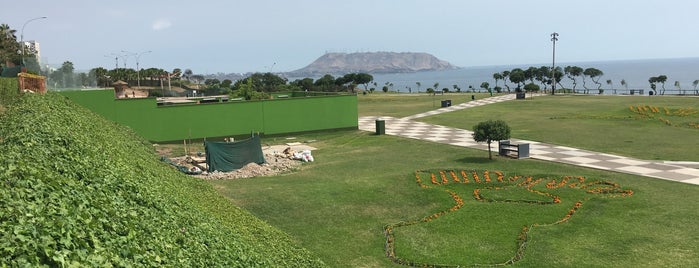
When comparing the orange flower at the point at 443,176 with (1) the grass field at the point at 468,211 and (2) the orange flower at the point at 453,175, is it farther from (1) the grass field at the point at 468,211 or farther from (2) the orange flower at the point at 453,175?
(1) the grass field at the point at 468,211

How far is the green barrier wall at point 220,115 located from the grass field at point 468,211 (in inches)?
396

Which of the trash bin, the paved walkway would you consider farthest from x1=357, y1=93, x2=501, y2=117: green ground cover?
the trash bin

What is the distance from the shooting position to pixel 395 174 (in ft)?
83.1

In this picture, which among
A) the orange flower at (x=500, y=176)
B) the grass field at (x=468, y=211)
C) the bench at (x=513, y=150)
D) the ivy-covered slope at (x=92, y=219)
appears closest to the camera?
the ivy-covered slope at (x=92, y=219)

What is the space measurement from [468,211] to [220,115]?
83.3 ft

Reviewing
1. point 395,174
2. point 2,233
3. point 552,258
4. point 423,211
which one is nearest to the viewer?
point 2,233

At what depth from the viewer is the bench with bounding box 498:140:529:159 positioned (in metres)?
28.8

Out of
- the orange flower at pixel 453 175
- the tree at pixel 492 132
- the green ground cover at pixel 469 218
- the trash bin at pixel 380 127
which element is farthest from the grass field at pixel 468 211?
the trash bin at pixel 380 127

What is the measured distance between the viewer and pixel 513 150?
29.5 m

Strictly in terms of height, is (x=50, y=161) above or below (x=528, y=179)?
above

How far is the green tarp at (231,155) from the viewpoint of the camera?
26.2 meters

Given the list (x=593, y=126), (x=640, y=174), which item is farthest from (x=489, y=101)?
(x=640, y=174)

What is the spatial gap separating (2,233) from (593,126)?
43945 millimetres

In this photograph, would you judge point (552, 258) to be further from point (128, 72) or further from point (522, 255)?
point (128, 72)
